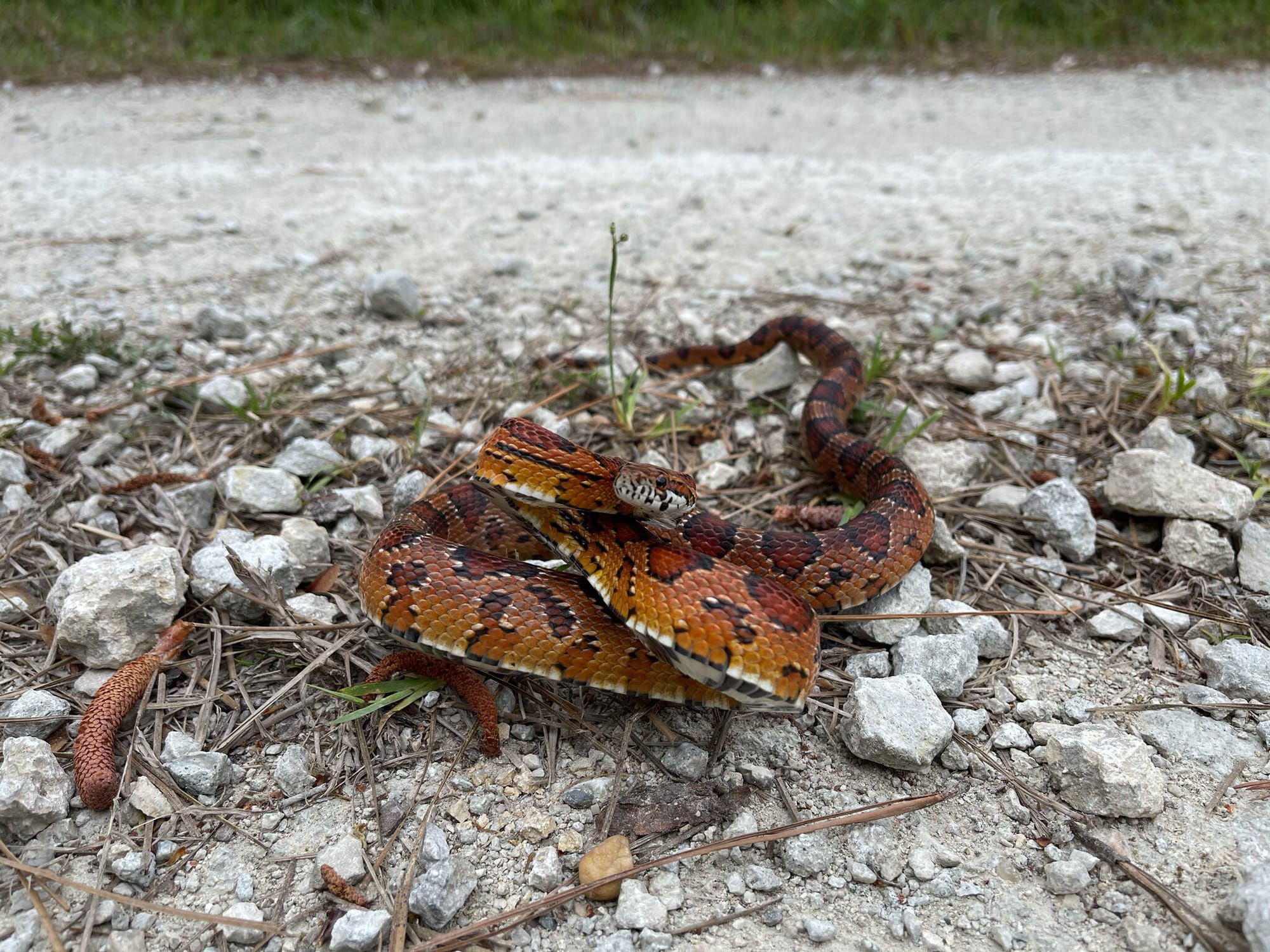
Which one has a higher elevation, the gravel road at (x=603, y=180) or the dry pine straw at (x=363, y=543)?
the gravel road at (x=603, y=180)

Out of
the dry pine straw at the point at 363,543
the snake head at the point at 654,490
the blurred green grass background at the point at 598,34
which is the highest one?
the blurred green grass background at the point at 598,34

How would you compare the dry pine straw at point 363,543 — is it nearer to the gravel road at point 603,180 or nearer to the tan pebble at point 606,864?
the tan pebble at point 606,864

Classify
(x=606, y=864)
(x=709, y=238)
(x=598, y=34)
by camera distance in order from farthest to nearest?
(x=598, y=34)
(x=709, y=238)
(x=606, y=864)

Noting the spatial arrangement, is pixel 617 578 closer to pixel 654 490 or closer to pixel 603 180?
pixel 654 490

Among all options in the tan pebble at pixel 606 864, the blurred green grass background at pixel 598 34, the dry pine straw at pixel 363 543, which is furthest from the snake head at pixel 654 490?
the blurred green grass background at pixel 598 34

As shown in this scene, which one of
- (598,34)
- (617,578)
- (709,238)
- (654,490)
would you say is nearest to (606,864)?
(617,578)

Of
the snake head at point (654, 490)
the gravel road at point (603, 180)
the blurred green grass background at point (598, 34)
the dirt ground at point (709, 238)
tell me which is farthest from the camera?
the blurred green grass background at point (598, 34)

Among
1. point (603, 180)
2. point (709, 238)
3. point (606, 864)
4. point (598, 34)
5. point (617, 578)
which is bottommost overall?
point (606, 864)
